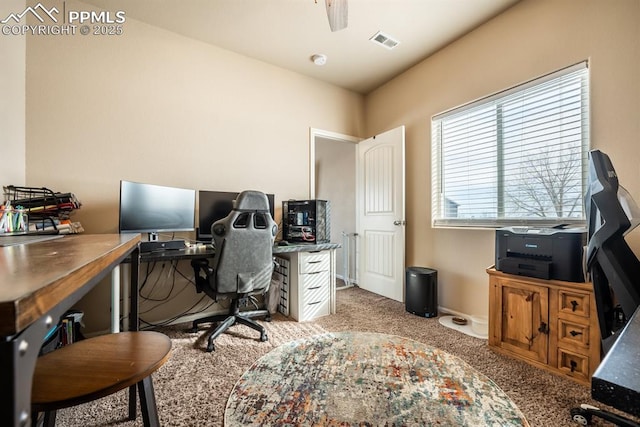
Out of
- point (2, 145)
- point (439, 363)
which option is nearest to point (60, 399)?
point (439, 363)

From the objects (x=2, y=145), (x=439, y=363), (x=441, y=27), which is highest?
(x=441, y=27)

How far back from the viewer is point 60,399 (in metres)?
0.67

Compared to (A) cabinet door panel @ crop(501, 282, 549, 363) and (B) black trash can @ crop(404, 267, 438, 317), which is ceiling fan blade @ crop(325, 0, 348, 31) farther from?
(B) black trash can @ crop(404, 267, 438, 317)

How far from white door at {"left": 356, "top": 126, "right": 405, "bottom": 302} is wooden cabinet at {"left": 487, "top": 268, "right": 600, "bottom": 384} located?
45.7 inches

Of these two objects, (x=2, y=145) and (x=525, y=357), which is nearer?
(x=2, y=145)

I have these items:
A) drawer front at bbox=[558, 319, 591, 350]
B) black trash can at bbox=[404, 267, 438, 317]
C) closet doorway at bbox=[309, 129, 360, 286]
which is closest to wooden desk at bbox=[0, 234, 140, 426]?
drawer front at bbox=[558, 319, 591, 350]

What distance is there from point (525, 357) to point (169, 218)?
9.65 feet

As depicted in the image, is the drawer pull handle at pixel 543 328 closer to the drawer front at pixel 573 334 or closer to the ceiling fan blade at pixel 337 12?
the drawer front at pixel 573 334

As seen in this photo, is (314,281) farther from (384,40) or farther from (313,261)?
(384,40)

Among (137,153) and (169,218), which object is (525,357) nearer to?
(169,218)

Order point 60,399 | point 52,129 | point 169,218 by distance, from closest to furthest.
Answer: point 60,399 → point 52,129 → point 169,218

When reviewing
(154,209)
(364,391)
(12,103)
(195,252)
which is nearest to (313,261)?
(195,252)

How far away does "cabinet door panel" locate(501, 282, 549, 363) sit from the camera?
5.82 ft

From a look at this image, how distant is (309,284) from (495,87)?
2.54 meters
